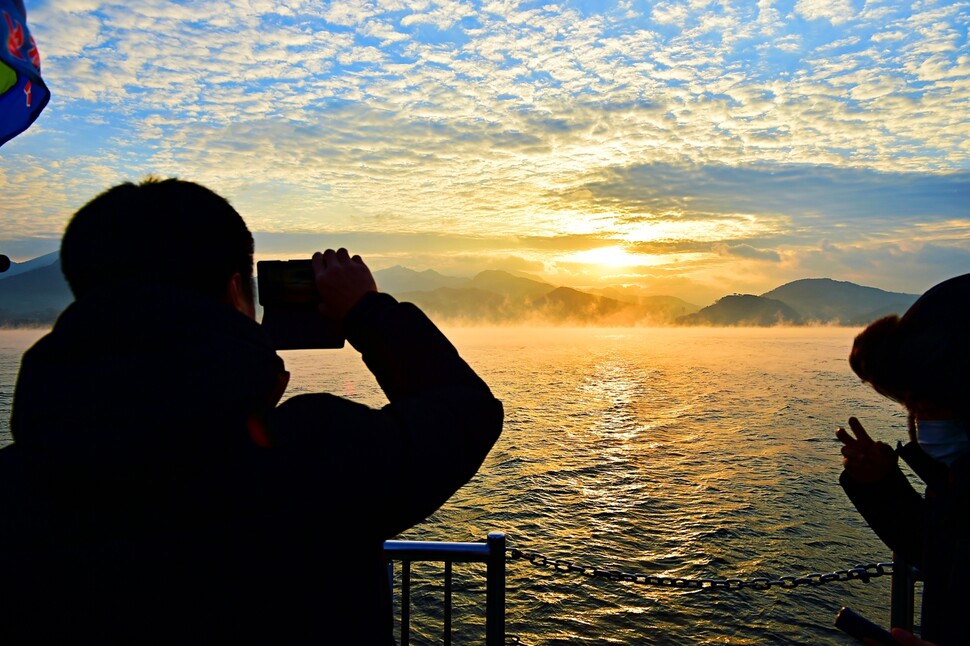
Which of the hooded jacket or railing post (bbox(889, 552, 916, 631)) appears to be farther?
railing post (bbox(889, 552, 916, 631))

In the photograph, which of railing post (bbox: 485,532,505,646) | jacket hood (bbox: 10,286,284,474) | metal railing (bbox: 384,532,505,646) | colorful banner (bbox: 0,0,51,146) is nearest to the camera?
jacket hood (bbox: 10,286,284,474)

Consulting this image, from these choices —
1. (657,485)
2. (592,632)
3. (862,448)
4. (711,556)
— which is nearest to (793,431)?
(657,485)

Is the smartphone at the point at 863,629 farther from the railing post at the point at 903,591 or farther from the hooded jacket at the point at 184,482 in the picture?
the railing post at the point at 903,591

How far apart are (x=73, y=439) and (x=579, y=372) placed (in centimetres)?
19036

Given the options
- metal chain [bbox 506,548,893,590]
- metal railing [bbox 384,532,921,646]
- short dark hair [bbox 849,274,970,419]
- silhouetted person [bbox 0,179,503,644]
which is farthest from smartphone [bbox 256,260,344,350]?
metal chain [bbox 506,548,893,590]

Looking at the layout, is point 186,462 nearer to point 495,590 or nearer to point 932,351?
point 932,351

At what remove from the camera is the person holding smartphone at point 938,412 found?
2.10 m

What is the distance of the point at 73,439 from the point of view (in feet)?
3.56

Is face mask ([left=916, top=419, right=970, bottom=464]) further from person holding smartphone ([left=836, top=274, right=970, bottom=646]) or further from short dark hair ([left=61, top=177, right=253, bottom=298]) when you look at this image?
short dark hair ([left=61, top=177, right=253, bottom=298])

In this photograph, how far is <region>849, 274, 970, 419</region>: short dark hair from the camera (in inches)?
86.1

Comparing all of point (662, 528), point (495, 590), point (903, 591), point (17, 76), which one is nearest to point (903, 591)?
point (903, 591)

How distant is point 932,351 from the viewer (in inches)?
88.1

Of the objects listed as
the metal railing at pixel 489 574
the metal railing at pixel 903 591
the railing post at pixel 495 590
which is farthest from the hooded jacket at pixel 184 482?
the metal railing at pixel 903 591

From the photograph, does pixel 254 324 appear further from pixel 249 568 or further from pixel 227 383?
pixel 249 568
